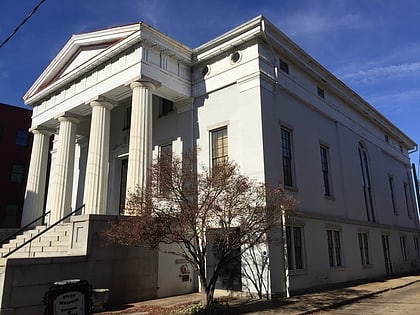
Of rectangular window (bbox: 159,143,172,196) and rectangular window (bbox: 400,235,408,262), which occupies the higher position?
rectangular window (bbox: 159,143,172,196)

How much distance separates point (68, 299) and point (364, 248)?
64.0 feet

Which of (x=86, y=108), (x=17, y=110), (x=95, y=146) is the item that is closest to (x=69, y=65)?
(x=86, y=108)

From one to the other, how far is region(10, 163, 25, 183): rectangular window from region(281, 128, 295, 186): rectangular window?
2784 cm

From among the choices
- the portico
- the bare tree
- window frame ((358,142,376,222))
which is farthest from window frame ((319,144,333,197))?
the bare tree

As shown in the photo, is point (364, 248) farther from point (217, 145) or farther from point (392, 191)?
point (217, 145)

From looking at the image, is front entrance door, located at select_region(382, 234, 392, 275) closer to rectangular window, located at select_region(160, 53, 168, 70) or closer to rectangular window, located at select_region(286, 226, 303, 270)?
rectangular window, located at select_region(286, 226, 303, 270)

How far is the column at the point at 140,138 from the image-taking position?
15023 mm

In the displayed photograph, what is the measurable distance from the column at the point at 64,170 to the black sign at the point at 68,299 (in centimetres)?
1200

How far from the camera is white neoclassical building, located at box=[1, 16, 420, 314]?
1535 centimetres

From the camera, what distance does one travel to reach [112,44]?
1750 cm

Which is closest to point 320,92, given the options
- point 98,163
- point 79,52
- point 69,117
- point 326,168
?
point 326,168

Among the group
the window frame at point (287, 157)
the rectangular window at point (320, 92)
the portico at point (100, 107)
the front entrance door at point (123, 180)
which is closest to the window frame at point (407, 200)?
the rectangular window at point (320, 92)

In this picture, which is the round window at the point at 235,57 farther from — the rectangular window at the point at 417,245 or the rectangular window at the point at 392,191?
the rectangular window at the point at 417,245

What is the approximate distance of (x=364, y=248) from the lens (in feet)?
71.9
